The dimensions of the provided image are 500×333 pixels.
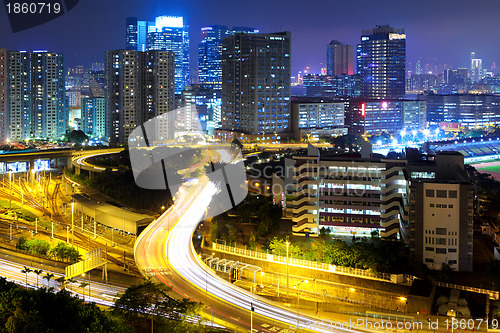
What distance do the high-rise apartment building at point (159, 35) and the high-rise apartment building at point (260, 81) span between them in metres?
20.5

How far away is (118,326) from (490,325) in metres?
4.16

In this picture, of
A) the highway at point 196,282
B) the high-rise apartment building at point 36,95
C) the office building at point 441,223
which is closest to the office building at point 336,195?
the office building at point 441,223

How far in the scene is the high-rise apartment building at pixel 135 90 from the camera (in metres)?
23.3

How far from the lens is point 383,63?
34.4m

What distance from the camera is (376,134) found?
2814 centimetres

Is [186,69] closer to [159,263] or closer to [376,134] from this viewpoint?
[376,134]

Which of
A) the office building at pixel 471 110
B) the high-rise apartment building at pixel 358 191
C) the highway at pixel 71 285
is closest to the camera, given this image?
the highway at pixel 71 285

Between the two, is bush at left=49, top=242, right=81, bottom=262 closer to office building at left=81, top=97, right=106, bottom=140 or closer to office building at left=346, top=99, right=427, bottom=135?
office building at left=81, top=97, right=106, bottom=140

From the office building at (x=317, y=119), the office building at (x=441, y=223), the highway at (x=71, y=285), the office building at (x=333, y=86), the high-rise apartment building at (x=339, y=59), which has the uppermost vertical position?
the high-rise apartment building at (x=339, y=59)

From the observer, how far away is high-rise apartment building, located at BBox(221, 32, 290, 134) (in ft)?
76.5

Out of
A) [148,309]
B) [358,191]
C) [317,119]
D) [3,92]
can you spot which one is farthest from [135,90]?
[148,309]

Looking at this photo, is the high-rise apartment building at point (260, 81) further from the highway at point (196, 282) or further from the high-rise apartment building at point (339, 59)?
the high-rise apartment building at point (339, 59)

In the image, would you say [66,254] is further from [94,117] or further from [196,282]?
[94,117]

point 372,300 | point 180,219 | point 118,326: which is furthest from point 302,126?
point 118,326
